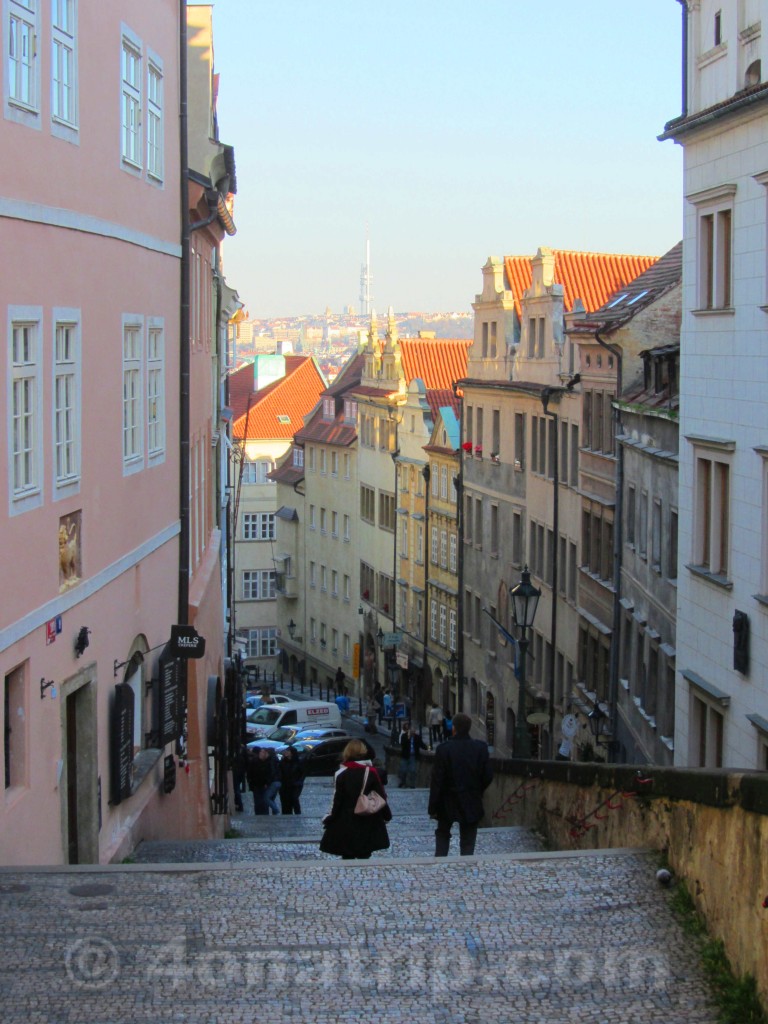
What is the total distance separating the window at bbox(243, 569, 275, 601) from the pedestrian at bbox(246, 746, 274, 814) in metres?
59.9

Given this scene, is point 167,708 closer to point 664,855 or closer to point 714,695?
point 714,695

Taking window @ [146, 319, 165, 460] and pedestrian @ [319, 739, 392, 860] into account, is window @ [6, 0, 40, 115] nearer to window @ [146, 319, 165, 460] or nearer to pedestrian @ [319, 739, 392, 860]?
pedestrian @ [319, 739, 392, 860]

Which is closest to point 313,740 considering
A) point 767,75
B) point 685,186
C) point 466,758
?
point 685,186

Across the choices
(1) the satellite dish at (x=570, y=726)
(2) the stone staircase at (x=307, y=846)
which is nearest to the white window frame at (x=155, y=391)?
(2) the stone staircase at (x=307, y=846)

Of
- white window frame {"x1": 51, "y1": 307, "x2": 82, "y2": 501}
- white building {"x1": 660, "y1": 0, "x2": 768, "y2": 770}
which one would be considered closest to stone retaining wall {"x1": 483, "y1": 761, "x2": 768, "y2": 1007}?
white window frame {"x1": 51, "y1": 307, "x2": 82, "y2": 501}

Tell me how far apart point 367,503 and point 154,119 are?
5283 cm

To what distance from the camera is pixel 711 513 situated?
20.8 m

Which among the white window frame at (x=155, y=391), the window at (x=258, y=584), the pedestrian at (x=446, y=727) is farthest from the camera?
the window at (x=258, y=584)

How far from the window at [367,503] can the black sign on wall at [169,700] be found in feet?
165

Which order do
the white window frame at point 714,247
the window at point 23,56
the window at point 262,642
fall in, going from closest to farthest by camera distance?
the window at point 23,56
the white window frame at point 714,247
the window at point 262,642

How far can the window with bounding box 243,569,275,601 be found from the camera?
89.2 meters

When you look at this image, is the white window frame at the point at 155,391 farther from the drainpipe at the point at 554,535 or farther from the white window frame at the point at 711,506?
the drainpipe at the point at 554,535

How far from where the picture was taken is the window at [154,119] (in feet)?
57.8

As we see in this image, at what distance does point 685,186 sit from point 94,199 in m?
9.81
